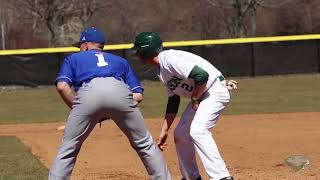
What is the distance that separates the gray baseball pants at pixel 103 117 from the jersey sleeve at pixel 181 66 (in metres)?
0.58

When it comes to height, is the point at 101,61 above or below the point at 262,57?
above

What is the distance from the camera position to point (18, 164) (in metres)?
9.37

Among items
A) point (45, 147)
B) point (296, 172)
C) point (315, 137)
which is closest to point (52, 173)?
point (296, 172)

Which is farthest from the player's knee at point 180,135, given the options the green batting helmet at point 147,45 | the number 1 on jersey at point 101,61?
the number 1 on jersey at point 101,61

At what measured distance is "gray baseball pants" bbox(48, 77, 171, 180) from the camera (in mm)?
5898

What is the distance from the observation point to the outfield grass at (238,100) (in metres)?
18.0

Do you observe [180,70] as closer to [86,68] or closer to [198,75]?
[198,75]

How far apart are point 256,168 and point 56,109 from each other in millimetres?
12080

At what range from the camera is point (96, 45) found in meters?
6.32

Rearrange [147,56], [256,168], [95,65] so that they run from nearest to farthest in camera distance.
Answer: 1. [95,65]
2. [147,56]
3. [256,168]

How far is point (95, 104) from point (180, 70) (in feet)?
3.16

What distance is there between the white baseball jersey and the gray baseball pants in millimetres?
596

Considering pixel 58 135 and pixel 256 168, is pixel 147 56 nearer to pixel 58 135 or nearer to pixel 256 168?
pixel 256 168

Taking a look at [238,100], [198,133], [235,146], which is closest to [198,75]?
[198,133]
